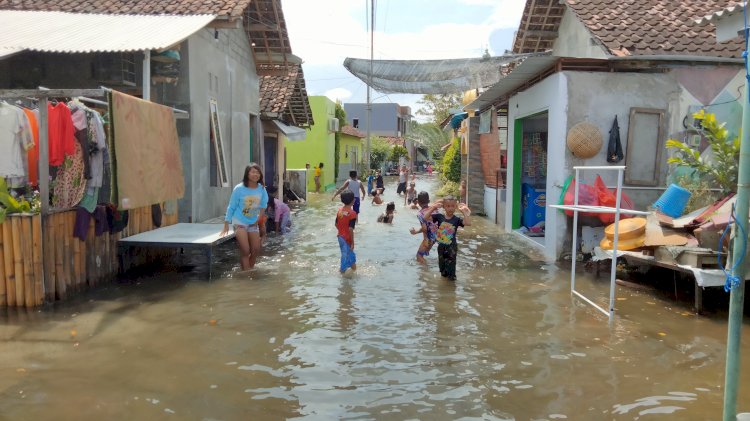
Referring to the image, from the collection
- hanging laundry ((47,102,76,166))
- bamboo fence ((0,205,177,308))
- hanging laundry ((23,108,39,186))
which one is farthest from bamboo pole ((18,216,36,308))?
hanging laundry ((23,108,39,186))

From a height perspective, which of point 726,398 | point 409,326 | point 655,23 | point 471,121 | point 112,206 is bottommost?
point 409,326

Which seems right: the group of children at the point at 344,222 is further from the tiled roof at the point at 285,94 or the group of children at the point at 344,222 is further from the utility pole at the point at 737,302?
the tiled roof at the point at 285,94

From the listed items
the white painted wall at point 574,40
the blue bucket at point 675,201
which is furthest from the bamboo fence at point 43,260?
the white painted wall at point 574,40

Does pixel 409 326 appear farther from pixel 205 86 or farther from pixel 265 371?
pixel 205 86

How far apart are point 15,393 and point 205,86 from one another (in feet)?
27.0

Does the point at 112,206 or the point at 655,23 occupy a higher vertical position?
the point at 655,23

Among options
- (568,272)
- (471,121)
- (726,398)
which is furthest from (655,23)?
(726,398)

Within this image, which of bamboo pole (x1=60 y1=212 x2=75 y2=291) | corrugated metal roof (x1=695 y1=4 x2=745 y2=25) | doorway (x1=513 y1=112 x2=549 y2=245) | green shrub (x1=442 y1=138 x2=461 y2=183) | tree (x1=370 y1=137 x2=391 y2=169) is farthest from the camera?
tree (x1=370 y1=137 x2=391 y2=169)

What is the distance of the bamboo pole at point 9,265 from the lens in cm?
647

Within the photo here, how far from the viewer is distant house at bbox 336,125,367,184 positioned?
36688mm

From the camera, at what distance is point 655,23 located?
10750mm

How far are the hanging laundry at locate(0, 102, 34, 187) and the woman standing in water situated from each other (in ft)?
8.82

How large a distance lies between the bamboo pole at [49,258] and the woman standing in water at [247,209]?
95.9 inches

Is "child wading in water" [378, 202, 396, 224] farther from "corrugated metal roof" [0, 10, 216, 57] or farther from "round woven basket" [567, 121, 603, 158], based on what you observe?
"corrugated metal roof" [0, 10, 216, 57]
